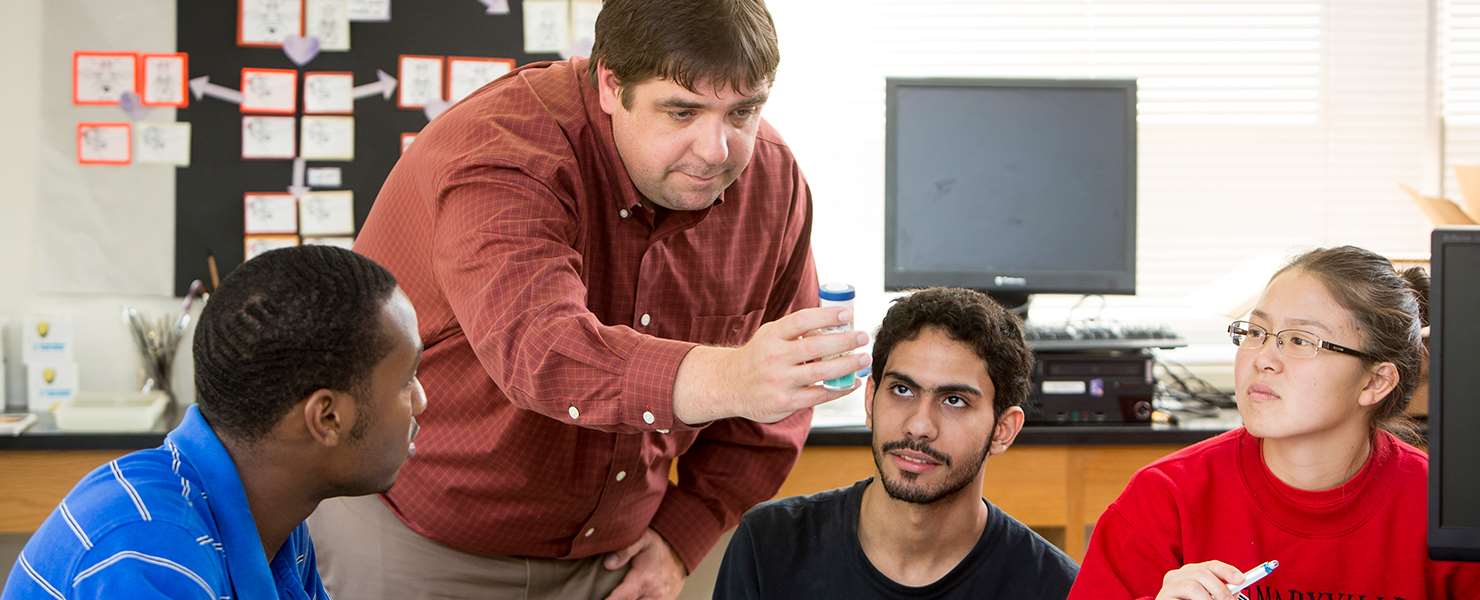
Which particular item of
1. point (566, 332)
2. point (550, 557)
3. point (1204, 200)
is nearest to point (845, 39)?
point (1204, 200)

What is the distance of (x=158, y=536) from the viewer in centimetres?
118

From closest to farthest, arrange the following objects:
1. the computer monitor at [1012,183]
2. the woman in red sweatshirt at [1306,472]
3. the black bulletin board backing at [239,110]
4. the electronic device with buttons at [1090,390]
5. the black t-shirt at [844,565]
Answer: the woman in red sweatshirt at [1306,472] → the black t-shirt at [844,565] → the electronic device with buttons at [1090,390] → the computer monitor at [1012,183] → the black bulletin board backing at [239,110]

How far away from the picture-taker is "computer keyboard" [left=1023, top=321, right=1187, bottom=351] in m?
3.01

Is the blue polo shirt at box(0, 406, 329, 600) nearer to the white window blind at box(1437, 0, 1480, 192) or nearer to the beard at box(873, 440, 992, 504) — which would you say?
the beard at box(873, 440, 992, 504)

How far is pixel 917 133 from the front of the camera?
10.4 feet

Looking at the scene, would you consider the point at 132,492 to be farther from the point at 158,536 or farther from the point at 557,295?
the point at 557,295

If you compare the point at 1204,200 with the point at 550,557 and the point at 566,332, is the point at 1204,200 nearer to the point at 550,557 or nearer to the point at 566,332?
the point at 550,557

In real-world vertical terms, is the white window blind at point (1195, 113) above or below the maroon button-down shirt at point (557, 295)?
above

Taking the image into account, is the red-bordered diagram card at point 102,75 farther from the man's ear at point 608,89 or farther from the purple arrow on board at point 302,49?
the man's ear at point 608,89

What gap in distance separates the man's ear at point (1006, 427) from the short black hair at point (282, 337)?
1.06m

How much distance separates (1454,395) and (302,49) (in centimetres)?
279

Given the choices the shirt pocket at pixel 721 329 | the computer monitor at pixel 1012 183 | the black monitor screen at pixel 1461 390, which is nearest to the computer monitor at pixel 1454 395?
the black monitor screen at pixel 1461 390

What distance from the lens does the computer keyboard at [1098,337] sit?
301cm

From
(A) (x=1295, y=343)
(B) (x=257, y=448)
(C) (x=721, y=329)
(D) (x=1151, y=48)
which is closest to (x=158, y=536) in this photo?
(B) (x=257, y=448)
